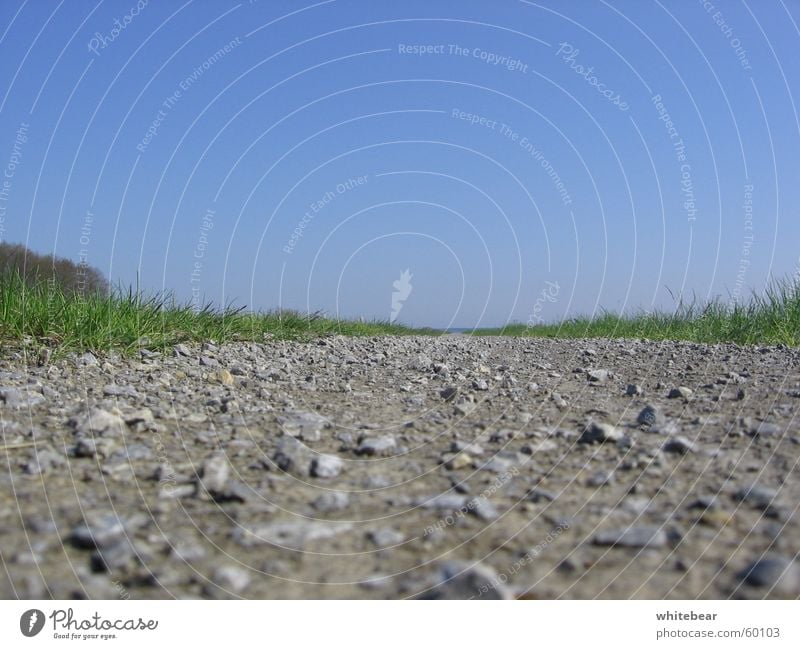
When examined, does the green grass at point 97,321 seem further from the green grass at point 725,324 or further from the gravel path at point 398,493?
the green grass at point 725,324

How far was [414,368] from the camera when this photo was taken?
699cm

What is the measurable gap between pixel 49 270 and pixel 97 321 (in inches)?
97.6

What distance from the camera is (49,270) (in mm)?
8188

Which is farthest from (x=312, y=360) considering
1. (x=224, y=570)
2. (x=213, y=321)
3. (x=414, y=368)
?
(x=224, y=570)

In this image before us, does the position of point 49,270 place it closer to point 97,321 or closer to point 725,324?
point 97,321

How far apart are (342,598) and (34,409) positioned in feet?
9.26

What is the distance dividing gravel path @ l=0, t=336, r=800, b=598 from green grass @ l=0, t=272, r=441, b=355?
1.34 m

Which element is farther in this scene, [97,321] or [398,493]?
[97,321]

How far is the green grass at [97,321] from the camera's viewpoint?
5.89m

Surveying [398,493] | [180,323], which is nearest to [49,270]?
[180,323]

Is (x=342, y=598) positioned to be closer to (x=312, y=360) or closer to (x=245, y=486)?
(x=245, y=486)

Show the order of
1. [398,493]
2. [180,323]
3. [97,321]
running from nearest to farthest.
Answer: [398,493], [97,321], [180,323]

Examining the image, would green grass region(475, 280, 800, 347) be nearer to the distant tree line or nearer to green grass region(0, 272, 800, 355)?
green grass region(0, 272, 800, 355)

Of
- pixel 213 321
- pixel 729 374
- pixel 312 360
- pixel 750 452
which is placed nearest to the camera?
pixel 750 452
